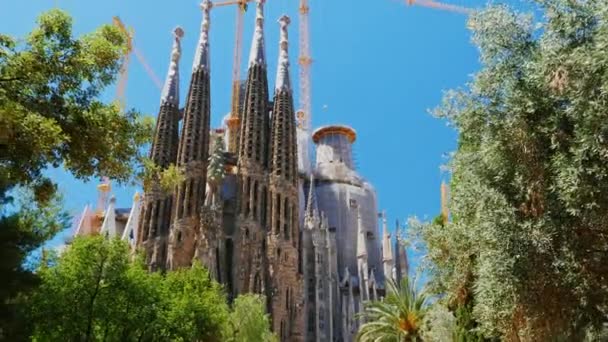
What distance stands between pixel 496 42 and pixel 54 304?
12.0 m

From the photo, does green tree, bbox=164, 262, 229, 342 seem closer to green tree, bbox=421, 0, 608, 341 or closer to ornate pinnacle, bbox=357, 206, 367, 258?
green tree, bbox=421, 0, 608, 341

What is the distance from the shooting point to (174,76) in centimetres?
4359

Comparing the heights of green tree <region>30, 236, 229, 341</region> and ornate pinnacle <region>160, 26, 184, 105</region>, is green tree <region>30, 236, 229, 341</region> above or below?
below

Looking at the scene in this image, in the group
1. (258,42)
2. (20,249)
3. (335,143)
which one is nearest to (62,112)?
(20,249)

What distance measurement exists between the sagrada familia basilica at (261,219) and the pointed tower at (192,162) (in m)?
0.06

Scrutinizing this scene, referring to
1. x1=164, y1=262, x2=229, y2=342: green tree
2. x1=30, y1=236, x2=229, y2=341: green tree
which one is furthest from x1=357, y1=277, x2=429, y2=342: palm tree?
x1=30, y1=236, x2=229, y2=341: green tree

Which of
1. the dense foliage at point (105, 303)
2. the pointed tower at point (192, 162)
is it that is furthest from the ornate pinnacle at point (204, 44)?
the dense foliage at point (105, 303)

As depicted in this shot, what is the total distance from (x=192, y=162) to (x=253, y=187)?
408 centimetres

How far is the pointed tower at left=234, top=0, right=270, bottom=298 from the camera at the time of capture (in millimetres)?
34531

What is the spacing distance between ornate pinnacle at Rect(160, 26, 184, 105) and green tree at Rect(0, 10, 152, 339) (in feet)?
112

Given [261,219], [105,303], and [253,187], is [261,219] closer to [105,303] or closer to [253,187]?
[253,187]

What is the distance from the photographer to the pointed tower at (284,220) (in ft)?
113

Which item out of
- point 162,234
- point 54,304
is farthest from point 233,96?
point 54,304

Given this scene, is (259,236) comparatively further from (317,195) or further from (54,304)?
(54,304)
